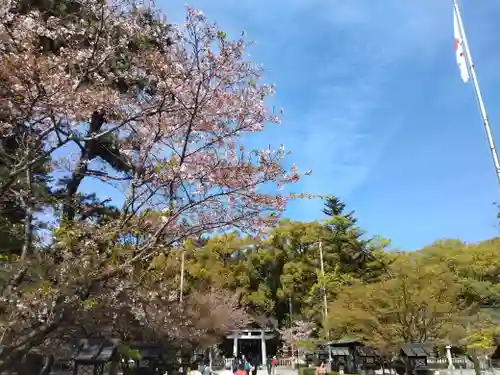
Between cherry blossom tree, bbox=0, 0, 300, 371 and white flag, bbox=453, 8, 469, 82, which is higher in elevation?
white flag, bbox=453, 8, 469, 82

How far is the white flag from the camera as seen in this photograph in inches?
432

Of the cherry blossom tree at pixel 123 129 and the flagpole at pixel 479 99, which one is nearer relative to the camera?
the cherry blossom tree at pixel 123 129

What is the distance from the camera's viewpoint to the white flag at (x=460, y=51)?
11.0m

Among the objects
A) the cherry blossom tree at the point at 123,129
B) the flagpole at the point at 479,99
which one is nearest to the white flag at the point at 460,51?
the flagpole at the point at 479,99

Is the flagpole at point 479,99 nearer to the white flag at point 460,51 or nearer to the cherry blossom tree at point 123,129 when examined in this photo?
the white flag at point 460,51

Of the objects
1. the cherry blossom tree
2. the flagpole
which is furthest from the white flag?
the cherry blossom tree

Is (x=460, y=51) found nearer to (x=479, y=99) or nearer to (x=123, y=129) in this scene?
(x=479, y=99)

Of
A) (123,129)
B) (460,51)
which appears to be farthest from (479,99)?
(123,129)

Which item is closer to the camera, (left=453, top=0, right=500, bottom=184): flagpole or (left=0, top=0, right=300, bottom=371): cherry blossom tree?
(left=0, top=0, right=300, bottom=371): cherry blossom tree

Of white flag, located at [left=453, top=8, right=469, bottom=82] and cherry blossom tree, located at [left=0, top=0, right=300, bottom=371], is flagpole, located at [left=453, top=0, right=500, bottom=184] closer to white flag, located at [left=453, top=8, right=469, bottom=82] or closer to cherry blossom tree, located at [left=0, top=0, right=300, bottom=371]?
white flag, located at [left=453, top=8, right=469, bottom=82]

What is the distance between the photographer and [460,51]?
36.9ft

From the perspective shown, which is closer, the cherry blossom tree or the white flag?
the cherry blossom tree

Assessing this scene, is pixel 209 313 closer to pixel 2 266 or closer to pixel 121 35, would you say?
pixel 2 266

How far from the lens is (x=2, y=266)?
268 inches
